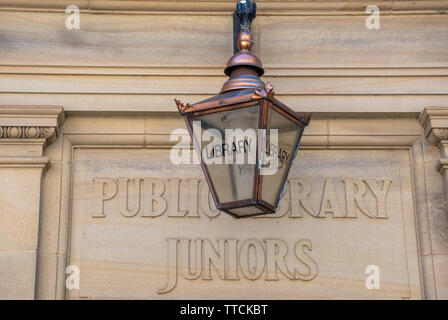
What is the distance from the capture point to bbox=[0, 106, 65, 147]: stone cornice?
6473 mm

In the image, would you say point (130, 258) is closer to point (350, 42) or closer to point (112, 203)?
point (112, 203)

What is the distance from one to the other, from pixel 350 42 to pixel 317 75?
40cm

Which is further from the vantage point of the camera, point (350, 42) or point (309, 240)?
point (350, 42)

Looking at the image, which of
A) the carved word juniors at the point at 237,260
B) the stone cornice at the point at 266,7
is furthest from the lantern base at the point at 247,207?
the stone cornice at the point at 266,7

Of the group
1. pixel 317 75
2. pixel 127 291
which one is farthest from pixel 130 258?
pixel 317 75

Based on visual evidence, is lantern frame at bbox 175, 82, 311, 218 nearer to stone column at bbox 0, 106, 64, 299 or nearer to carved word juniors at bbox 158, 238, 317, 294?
carved word juniors at bbox 158, 238, 317, 294

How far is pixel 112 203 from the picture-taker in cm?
657

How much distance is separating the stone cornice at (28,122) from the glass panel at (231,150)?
135 centimetres

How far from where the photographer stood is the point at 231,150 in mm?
5484

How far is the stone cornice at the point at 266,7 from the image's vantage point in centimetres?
694

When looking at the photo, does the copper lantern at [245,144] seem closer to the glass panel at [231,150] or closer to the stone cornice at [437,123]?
the glass panel at [231,150]

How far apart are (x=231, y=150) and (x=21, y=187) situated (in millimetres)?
1716

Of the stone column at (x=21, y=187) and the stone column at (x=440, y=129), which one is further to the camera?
the stone column at (x=440, y=129)

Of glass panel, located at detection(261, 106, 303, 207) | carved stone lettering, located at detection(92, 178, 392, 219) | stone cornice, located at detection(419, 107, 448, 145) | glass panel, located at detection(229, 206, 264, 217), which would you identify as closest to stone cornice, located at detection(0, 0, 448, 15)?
stone cornice, located at detection(419, 107, 448, 145)
